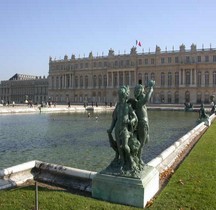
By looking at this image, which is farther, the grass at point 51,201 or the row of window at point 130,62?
the row of window at point 130,62

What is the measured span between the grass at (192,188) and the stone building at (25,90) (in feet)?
409

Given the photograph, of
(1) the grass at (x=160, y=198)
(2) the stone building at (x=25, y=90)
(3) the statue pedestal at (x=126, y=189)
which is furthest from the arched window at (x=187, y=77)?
(3) the statue pedestal at (x=126, y=189)

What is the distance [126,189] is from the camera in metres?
6.84

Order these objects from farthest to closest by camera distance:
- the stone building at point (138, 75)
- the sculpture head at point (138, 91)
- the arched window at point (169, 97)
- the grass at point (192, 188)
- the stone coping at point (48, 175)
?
the arched window at point (169, 97) → the stone building at point (138, 75) → the stone coping at point (48, 175) → the sculpture head at point (138, 91) → the grass at point (192, 188)

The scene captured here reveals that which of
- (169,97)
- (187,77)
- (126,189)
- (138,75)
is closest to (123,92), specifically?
(126,189)

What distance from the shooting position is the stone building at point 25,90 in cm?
13491

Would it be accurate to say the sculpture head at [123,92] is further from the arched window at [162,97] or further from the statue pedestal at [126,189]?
the arched window at [162,97]

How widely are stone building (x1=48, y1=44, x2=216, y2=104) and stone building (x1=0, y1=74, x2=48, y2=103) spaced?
2442cm

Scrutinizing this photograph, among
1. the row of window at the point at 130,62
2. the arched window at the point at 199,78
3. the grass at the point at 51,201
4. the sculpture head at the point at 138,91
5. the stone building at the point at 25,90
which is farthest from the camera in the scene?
the stone building at the point at 25,90

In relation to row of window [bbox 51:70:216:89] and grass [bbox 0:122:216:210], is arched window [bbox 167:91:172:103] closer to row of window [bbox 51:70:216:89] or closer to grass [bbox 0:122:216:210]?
row of window [bbox 51:70:216:89]

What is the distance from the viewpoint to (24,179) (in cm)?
884

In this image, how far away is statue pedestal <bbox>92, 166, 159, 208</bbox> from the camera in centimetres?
673

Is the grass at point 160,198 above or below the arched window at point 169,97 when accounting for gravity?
below

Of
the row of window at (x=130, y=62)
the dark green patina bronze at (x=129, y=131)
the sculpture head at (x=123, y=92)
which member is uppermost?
the row of window at (x=130, y=62)
